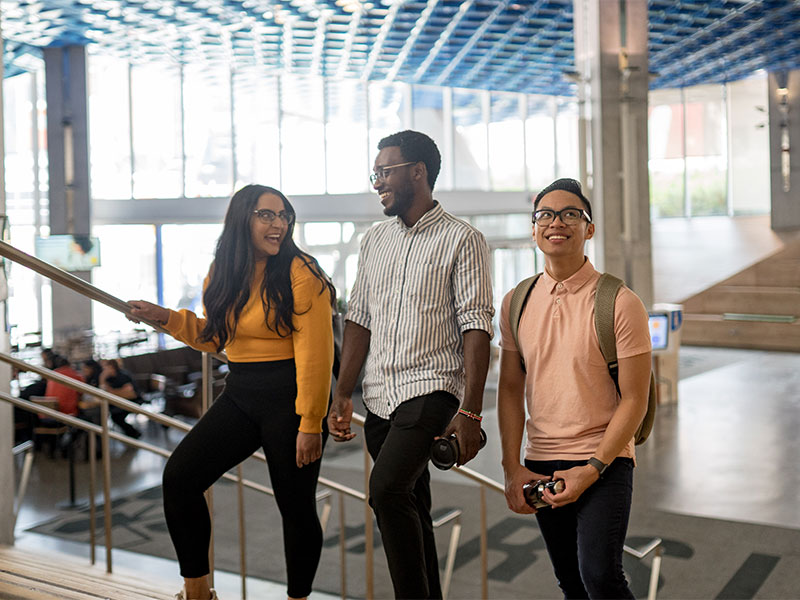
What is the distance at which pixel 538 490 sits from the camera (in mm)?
2193

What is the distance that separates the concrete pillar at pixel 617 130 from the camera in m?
10.5

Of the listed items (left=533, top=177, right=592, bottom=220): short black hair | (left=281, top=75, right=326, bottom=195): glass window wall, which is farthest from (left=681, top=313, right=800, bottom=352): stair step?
(left=533, top=177, right=592, bottom=220): short black hair

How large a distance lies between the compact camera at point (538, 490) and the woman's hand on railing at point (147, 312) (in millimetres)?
1271

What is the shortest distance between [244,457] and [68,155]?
15639 mm

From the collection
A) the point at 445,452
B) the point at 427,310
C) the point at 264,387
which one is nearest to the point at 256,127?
the point at 264,387

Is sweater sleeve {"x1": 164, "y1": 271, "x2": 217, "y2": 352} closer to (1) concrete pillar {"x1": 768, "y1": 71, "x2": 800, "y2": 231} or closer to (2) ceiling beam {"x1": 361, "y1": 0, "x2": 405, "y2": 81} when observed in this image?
(2) ceiling beam {"x1": 361, "y1": 0, "x2": 405, "y2": 81}

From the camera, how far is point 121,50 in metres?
17.5

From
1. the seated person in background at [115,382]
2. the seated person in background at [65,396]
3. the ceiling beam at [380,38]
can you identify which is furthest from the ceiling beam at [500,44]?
the seated person in background at [65,396]

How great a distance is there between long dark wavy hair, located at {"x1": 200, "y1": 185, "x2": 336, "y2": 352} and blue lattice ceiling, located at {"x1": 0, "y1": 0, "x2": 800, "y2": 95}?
37.9ft

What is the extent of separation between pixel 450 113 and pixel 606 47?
41.2ft

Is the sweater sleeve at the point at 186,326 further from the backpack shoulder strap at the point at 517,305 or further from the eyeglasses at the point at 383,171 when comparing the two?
the backpack shoulder strap at the point at 517,305

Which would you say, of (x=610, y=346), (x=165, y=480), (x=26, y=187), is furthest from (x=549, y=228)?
(x=26, y=187)

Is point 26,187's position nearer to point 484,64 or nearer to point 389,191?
point 484,64

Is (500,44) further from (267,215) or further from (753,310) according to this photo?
(267,215)
